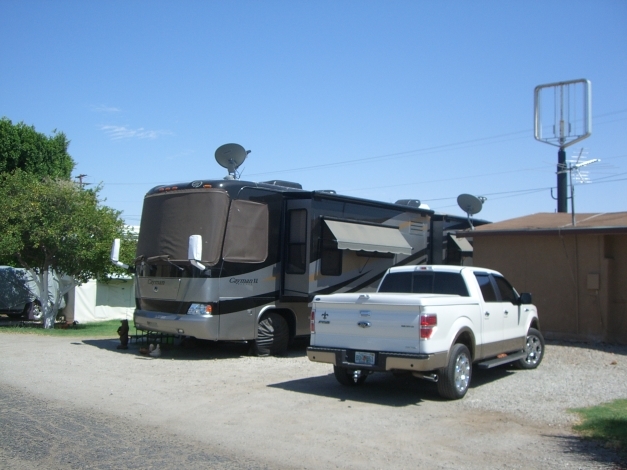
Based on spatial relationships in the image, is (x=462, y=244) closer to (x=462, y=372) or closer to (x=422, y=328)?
(x=462, y=372)

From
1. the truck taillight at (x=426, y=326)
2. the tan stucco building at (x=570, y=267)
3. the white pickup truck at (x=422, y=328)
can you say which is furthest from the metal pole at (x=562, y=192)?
the truck taillight at (x=426, y=326)

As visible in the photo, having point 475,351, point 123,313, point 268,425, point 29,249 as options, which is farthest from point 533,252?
point 123,313

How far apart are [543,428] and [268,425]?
3.24 metres

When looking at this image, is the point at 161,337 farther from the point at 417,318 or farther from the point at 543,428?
the point at 543,428

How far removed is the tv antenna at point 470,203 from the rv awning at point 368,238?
10.4 feet

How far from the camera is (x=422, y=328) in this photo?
8.73 meters

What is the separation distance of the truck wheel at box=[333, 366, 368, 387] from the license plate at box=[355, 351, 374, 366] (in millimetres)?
711

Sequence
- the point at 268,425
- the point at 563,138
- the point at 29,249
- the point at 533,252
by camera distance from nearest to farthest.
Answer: the point at 268,425, the point at 533,252, the point at 29,249, the point at 563,138

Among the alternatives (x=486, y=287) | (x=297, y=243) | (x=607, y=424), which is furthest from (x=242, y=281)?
(x=607, y=424)

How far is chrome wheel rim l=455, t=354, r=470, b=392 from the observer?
366 inches

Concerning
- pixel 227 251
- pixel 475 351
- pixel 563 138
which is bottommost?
pixel 475 351

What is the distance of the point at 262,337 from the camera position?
44.9ft

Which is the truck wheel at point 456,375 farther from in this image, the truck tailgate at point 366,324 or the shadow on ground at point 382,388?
the truck tailgate at point 366,324

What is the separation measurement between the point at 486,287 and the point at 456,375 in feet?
6.51
